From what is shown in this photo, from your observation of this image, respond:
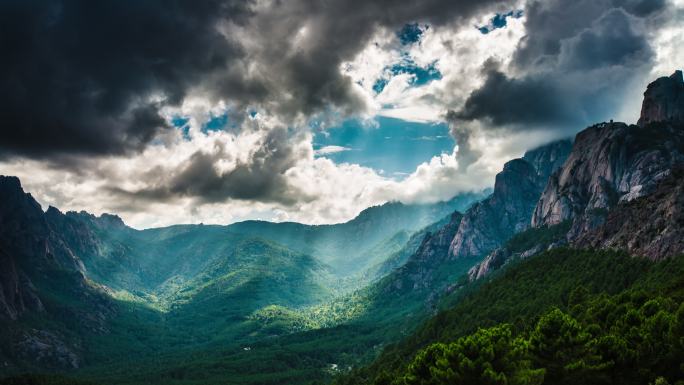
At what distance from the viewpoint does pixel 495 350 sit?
251ft

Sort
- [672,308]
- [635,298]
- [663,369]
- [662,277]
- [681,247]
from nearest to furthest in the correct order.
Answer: [663,369], [672,308], [635,298], [662,277], [681,247]

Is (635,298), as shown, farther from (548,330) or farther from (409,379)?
(409,379)

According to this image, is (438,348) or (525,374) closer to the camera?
(525,374)

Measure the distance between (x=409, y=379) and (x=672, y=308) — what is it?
65.4 metres

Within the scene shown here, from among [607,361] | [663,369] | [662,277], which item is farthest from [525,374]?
[662,277]

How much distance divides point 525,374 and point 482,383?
22.9ft

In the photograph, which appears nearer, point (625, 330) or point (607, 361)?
point (607, 361)

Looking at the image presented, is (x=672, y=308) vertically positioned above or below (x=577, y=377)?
above

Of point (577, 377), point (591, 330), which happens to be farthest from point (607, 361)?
point (591, 330)

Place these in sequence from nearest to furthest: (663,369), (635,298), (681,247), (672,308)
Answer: (663,369) → (672,308) → (635,298) → (681,247)

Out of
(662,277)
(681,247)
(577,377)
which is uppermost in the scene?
(681,247)

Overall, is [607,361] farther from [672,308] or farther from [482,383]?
[672,308]

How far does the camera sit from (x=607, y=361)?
263 feet

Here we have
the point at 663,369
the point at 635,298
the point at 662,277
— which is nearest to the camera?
the point at 663,369
